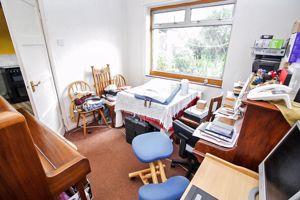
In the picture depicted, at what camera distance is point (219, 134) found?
99cm

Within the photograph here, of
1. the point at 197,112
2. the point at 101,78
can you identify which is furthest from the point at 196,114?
the point at 101,78

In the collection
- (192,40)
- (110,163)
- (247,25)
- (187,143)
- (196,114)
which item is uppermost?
(247,25)

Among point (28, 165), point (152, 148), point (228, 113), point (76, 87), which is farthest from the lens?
point (76, 87)

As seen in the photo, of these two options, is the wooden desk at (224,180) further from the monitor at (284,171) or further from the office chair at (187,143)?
the office chair at (187,143)

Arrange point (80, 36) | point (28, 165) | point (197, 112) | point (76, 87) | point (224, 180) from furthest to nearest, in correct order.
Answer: point (76, 87), point (80, 36), point (197, 112), point (224, 180), point (28, 165)

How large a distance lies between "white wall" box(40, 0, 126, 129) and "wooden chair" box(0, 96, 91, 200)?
1588mm

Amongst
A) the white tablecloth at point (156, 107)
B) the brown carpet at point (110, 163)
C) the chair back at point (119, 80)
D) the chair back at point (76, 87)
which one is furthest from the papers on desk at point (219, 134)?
the chair back at point (119, 80)

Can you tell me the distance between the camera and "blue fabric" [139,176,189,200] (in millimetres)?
933

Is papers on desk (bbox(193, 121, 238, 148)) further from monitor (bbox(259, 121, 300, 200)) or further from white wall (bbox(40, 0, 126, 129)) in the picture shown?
white wall (bbox(40, 0, 126, 129))

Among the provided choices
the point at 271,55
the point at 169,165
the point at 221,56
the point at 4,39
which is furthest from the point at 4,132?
the point at 4,39

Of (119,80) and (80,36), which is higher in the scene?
(80,36)

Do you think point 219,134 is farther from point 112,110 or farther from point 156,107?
point 112,110

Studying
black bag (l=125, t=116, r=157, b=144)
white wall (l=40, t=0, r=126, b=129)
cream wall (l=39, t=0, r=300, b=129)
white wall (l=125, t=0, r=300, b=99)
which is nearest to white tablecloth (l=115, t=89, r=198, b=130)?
black bag (l=125, t=116, r=157, b=144)

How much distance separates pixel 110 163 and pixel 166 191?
1109 millimetres
